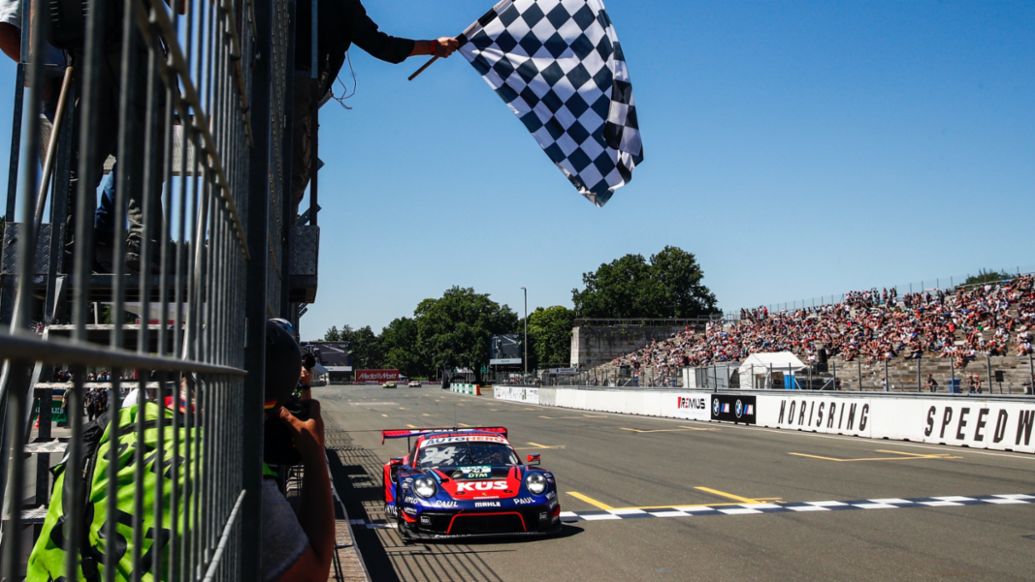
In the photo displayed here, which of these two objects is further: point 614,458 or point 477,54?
point 614,458

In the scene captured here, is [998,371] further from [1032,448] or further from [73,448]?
[73,448]

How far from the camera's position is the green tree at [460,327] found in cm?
13412

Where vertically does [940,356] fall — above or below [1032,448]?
above

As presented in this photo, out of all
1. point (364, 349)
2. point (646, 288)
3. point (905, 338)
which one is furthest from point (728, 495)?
point (364, 349)

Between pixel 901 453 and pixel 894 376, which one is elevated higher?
pixel 894 376

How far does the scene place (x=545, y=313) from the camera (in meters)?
135

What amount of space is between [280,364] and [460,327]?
132773 mm

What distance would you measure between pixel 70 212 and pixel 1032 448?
60.2 feet

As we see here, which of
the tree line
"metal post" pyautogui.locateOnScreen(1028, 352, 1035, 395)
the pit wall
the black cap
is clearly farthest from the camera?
the tree line

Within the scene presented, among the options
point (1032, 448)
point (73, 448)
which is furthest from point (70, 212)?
point (1032, 448)

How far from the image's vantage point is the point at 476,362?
133 meters

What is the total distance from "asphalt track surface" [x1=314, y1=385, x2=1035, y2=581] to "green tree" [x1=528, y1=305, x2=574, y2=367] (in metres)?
111

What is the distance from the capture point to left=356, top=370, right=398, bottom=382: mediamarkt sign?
12719 centimetres

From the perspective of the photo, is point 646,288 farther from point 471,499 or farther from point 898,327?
point 471,499
